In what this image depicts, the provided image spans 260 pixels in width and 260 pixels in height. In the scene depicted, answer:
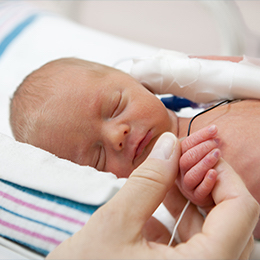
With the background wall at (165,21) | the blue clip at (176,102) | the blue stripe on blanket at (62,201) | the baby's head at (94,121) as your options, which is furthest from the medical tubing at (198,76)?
the background wall at (165,21)

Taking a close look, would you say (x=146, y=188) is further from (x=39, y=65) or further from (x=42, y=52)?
(x=42, y=52)

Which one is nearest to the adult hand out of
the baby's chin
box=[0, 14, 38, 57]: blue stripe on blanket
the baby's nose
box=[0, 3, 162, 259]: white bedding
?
box=[0, 3, 162, 259]: white bedding

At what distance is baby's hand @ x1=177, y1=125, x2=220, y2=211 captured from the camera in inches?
29.0

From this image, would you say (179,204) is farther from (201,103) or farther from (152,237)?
(201,103)

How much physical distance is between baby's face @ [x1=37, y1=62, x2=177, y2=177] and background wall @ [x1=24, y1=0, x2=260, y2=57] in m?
1.44

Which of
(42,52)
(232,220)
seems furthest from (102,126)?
(42,52)

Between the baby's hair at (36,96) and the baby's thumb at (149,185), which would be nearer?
the baby's thumb at (149,185)

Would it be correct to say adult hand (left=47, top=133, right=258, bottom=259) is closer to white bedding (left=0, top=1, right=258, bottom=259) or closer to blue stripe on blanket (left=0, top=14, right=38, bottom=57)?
white bedding (left=0, top=1, right=258, bottom=259)

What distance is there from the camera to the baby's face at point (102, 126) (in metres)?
1.06

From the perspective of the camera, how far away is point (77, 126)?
106 centimetres

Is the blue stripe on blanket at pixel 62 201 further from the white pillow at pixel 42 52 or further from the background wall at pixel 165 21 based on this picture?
the background wall at pixel 165 21

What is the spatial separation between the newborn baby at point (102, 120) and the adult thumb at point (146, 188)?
13.6 inches

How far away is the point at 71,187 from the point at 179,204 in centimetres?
48

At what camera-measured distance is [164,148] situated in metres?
0.73
